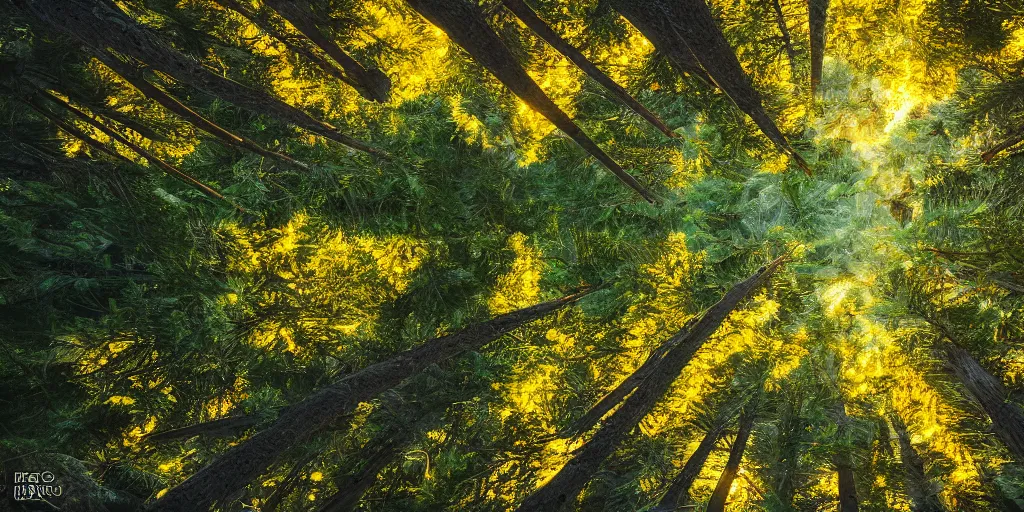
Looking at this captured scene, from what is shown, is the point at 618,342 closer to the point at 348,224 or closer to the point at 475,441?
the point at 475,441

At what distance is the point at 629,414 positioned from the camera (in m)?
5.35

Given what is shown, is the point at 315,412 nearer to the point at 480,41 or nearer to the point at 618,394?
the point at 618,394

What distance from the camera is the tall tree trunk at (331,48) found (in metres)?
4.05

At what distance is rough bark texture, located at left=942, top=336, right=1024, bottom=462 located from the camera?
4.33m

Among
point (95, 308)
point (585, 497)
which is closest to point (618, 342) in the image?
point (585, 497)

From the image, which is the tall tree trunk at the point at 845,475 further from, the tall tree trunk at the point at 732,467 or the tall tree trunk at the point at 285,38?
the tall tree trunk at the point at 285,38

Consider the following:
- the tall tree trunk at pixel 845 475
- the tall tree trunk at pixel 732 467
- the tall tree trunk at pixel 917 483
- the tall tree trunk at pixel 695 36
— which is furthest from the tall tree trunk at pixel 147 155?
the tall tree trunk at pixel 917 483

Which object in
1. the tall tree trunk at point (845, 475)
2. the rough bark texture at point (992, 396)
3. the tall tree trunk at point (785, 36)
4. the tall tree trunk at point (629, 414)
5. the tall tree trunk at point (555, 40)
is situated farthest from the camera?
the tall tree trunk at point (845, 475)

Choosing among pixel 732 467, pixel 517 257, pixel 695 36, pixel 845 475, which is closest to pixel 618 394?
pixel 732 467

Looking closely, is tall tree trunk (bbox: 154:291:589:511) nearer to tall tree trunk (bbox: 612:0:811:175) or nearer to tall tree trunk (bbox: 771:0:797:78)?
tall tree trunk (bbox: 612:0:811:175)

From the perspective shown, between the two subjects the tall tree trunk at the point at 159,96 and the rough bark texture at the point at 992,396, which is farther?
the rough bark texture at the point at 992,396

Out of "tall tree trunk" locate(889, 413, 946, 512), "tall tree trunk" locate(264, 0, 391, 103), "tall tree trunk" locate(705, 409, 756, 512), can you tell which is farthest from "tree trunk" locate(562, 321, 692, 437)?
"tall tree trunk" locate(264, 0, 391, 103)

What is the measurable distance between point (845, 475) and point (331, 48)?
25.1 ft

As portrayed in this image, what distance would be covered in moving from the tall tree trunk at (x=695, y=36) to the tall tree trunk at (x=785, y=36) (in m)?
0.60
